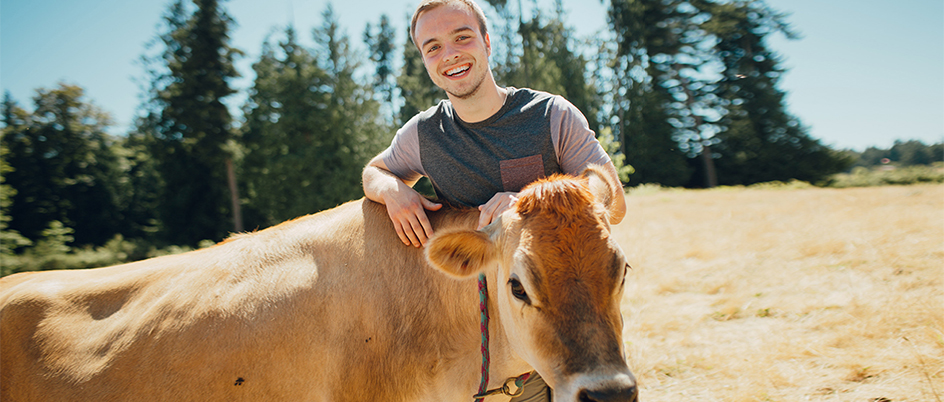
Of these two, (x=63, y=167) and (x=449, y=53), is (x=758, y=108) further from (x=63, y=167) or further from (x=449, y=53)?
(x=63, y=167)

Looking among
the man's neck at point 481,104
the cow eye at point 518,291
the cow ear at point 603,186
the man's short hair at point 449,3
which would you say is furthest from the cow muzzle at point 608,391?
the man's short hair at point 449,3

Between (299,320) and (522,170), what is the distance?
1.44 m

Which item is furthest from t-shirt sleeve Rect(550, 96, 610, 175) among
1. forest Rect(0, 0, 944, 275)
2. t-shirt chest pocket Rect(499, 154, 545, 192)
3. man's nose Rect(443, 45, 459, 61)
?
forest Rect(0, 0, 944, 275)

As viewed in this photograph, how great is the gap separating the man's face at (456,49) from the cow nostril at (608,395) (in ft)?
5.44

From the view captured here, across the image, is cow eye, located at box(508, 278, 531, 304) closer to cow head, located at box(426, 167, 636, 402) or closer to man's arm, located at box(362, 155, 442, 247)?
cow head, located at box(426, 167, 636, 402)

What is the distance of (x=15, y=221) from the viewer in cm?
2480

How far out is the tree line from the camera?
27250 mm

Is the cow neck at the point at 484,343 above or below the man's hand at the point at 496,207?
below

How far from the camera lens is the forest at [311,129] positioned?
27141mm

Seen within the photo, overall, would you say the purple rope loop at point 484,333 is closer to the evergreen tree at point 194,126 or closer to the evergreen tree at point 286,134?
the evergreen tree at point 286,134

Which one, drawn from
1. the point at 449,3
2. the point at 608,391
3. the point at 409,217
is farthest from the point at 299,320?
the point at 449,3

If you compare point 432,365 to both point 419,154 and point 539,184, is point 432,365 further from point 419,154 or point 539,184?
point 419,154

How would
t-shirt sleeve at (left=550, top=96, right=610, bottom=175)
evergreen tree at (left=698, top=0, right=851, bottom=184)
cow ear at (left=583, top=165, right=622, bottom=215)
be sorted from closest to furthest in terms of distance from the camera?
Result: cow ear at (left=583, top=165, right=622, bottom=215) → t-shirt sleeve at (left=550, top=96, right=610, bottom=175) → evergreen tree at (left=698, top=0, right=851, bottom=184)

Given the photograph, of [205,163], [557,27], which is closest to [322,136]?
[205,163]
